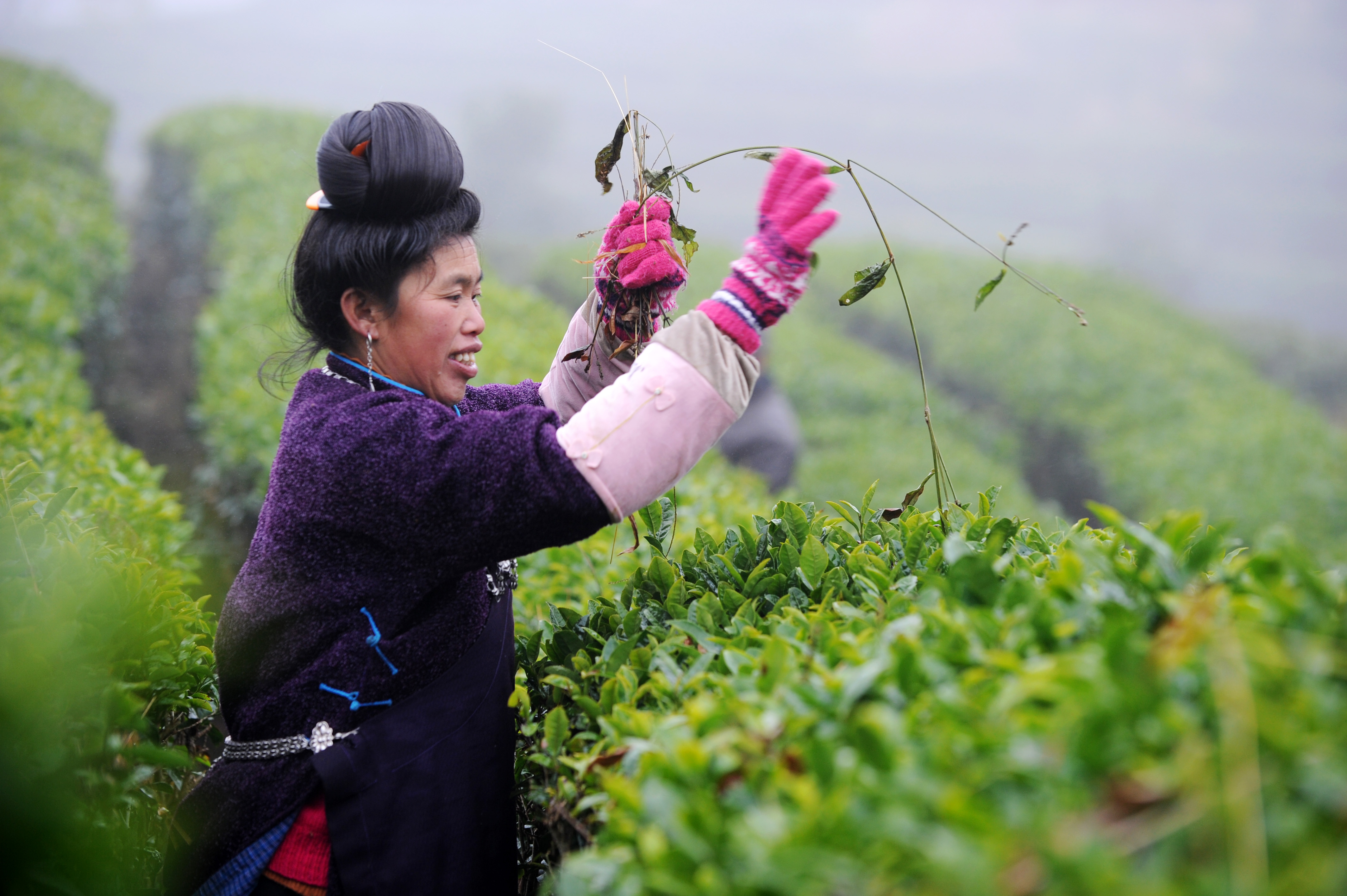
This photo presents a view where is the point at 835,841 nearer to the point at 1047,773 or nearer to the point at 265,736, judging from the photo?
the point at 1047,773

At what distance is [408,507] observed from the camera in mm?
1383

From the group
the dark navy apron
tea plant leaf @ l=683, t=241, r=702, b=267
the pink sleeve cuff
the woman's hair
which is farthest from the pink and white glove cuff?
the dark navy apron

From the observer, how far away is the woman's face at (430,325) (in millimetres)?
1664

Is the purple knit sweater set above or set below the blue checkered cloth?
above

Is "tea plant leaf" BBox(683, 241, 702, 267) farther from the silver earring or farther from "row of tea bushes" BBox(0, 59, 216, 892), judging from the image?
"row of tea bushes" BBox(0, 59, 216, 892)

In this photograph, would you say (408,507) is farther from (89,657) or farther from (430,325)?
(89,657)

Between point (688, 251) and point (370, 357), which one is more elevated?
point (688, 251)

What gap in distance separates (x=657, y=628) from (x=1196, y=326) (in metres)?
15.1

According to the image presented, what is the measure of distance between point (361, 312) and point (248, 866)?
41.7 inches

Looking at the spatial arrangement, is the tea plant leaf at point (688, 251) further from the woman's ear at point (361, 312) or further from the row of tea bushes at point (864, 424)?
the row of tea bushes at point (864, 424)

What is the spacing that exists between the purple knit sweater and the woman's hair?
0.17 m

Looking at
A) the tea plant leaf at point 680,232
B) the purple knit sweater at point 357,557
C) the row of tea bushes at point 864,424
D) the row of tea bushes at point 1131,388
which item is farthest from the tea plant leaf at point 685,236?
the row of tea bushes at point 864,424

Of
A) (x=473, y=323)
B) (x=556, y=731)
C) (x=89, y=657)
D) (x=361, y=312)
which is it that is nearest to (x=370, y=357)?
(x=361, y=312)

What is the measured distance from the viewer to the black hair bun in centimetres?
159
